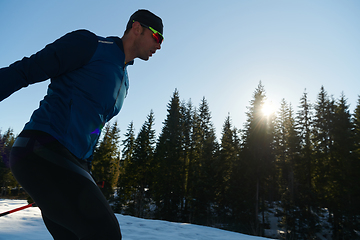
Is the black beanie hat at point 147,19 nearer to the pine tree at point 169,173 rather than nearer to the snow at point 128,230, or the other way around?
the snow at point 128,230

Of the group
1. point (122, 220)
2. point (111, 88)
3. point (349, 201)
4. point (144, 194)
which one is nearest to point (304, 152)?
point (349, 201)

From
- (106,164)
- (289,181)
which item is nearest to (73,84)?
(289,181)

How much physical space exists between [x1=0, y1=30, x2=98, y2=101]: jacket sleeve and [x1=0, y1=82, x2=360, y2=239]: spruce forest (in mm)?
26459

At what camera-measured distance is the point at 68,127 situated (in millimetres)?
1217

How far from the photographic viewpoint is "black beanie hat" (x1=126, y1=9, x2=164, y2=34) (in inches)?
69.6

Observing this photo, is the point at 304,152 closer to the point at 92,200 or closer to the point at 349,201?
the point at 349,201

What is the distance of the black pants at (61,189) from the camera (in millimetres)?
1030

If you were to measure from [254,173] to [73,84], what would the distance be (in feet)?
89.9

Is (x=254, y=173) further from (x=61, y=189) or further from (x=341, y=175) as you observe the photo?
(x=61, y=189)

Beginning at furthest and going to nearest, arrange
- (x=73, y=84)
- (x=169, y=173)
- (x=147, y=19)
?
(x=169, y=173) < (x=147, y=19) < (x=73, y=84)

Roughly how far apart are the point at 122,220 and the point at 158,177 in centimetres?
2531

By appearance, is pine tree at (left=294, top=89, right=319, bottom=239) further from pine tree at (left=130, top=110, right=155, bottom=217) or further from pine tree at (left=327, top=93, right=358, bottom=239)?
pine tree at (left=130, top=110, right=155, bottom=217)

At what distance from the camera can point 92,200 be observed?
1060 mm

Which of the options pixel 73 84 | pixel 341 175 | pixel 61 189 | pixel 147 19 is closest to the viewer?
pixel 61 189
